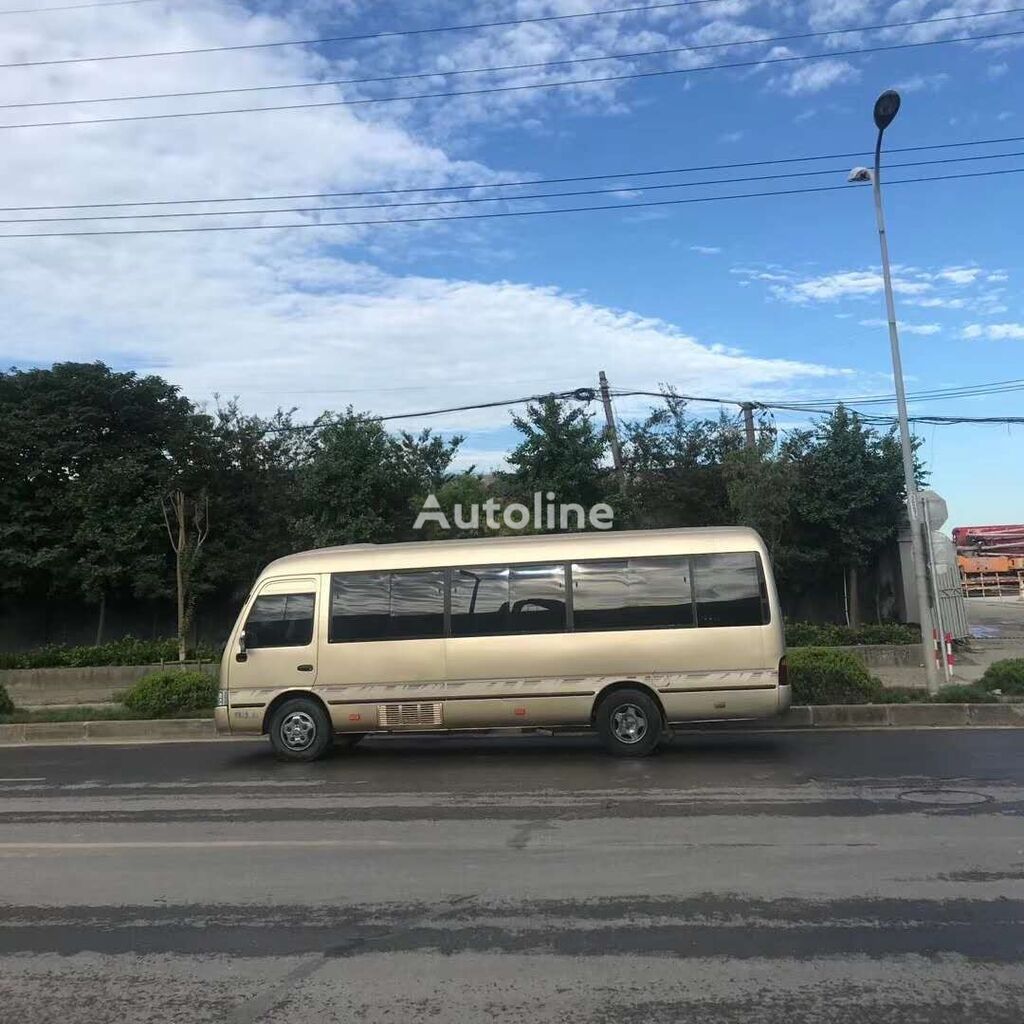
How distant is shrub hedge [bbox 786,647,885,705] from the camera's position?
12.6m

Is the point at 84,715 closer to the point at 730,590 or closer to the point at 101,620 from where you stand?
the point at 101,620

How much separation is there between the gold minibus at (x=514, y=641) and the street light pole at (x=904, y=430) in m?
4.43

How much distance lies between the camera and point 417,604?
35.2ft

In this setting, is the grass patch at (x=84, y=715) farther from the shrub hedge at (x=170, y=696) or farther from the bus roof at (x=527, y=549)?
the bus roof at (x=527, y=549)

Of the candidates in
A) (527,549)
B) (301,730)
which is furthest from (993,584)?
(301,730)

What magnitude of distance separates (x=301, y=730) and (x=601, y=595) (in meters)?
3.91

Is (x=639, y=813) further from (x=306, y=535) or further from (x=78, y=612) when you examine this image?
(x=78, y=612)

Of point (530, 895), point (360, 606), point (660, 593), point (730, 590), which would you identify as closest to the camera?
point (530, 895)

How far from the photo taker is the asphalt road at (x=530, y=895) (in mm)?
4098

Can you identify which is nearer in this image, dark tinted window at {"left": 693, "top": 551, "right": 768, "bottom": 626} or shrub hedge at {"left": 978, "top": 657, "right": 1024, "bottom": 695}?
dark tinted window at {"left": 693, "top": 551, "right": 768, "bottom": 626}

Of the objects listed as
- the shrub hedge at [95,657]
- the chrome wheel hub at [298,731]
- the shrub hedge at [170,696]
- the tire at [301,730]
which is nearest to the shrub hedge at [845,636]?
the tire at [301,730]

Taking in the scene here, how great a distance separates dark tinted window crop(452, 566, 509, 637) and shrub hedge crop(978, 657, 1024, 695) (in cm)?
744

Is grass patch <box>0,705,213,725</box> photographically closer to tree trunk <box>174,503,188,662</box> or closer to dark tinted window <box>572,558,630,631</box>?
tree trunk <box>174,503,188,662</box>

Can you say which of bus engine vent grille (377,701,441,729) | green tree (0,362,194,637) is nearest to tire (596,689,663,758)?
bus engine vent grille (377,701,441,729)
